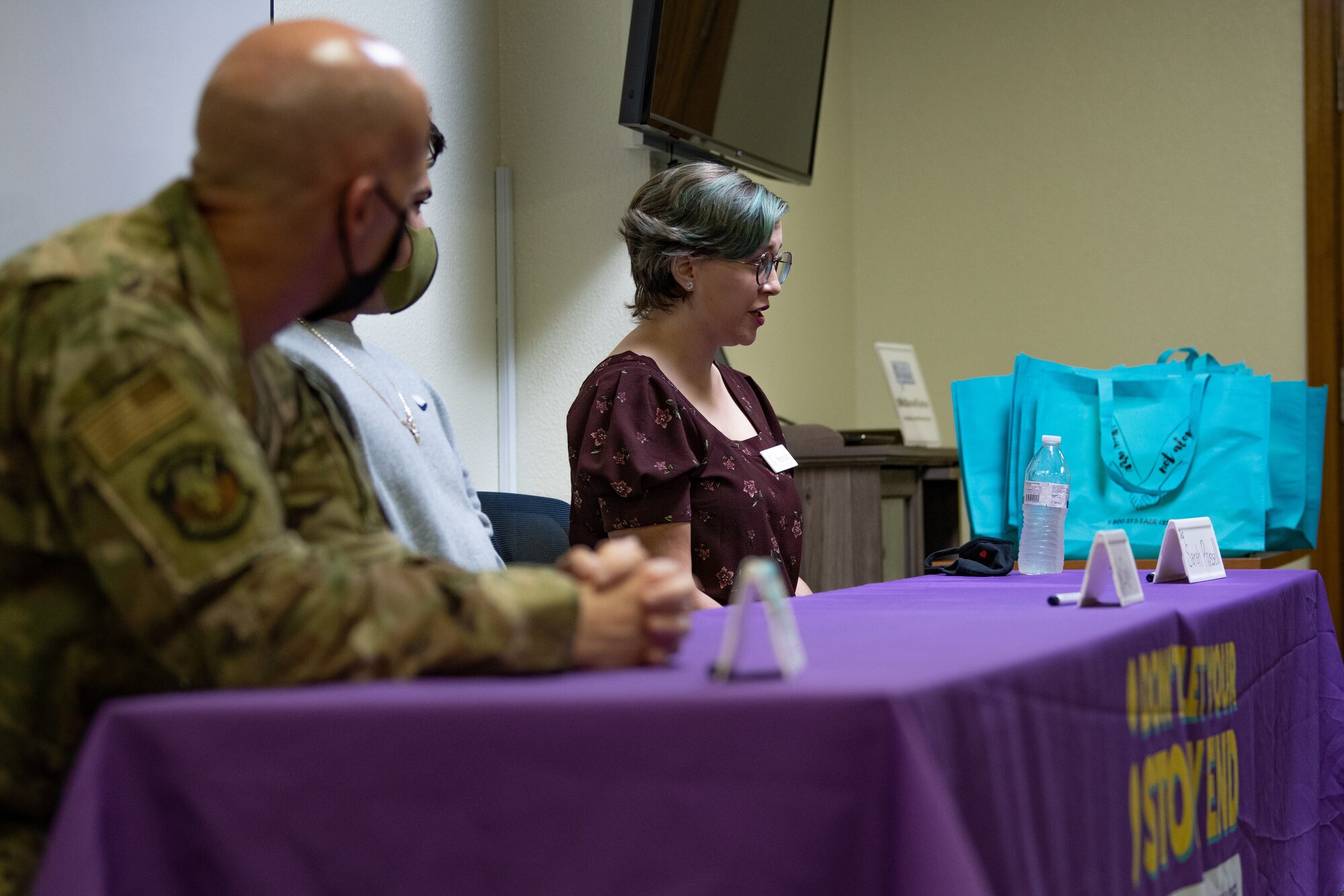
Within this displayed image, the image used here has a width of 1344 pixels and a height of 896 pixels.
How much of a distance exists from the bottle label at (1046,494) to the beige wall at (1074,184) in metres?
2.50

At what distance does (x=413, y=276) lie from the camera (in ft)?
5.81

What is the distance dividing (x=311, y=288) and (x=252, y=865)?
39cm

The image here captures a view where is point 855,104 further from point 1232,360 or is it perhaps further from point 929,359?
point 1232,360

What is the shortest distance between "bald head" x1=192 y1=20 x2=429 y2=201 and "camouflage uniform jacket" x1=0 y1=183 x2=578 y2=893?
53mm

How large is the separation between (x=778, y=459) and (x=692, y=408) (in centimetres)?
24

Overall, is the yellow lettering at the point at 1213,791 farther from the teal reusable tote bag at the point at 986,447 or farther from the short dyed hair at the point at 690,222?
the short dyed hair at the point at 690,222

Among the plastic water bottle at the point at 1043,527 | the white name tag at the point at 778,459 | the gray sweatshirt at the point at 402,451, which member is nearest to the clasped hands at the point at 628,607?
the gray sweatshirt at the point at 402,451

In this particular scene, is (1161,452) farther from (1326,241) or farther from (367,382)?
(1326,241)

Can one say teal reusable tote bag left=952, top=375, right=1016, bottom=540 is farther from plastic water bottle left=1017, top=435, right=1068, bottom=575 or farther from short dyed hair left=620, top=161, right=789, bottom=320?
short dyed hair left=620, top=161, right=789, bottom=320

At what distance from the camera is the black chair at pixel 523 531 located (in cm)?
214

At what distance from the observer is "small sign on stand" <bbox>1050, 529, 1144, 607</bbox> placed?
1.38m

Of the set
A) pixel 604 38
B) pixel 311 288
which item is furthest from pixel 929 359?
pixel 311 288

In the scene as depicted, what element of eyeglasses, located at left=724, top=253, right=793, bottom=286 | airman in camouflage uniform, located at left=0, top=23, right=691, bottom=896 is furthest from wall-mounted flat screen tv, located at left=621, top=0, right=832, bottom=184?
airman in camouflage uniform, located at left=0, top=23, right=691, bottom=896

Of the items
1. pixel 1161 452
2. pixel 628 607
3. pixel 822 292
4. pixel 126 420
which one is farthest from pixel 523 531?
pixel 822 292
